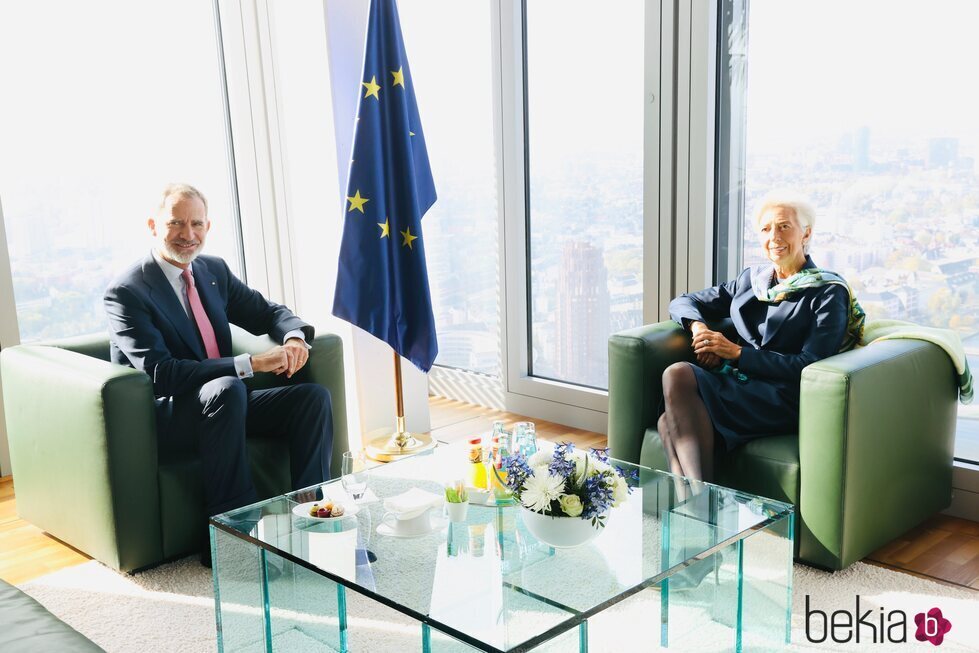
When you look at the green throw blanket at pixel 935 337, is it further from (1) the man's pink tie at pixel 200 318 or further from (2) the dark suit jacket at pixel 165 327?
(1) the man's pink tie at pixel 200 318

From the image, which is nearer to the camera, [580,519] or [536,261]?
[580,519]

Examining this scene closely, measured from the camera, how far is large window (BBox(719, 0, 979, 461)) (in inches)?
126

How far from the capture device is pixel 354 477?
2.64 m

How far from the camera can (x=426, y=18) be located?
16.5 ft

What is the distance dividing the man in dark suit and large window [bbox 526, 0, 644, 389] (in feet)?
5.14

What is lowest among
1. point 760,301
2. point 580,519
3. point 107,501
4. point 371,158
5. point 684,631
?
point 684,631

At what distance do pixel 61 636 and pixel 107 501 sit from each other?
1329mm

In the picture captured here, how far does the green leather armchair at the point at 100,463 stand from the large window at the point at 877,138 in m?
2.26

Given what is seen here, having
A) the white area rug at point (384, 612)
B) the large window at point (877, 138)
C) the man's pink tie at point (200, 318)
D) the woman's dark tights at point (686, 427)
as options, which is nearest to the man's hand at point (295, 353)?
the man's pink tie at point (200, 318)

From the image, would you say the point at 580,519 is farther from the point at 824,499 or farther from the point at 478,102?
the point at 478,102

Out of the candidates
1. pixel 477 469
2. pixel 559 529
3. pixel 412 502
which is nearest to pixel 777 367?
pixel 477 469

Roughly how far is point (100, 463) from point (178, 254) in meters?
0.78

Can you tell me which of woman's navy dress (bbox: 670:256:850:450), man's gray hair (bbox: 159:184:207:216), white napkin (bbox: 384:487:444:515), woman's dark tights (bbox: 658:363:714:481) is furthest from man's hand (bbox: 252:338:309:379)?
woman's navy dress (bbox: 670:256:850:450)

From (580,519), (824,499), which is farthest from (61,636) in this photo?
(824,499)
